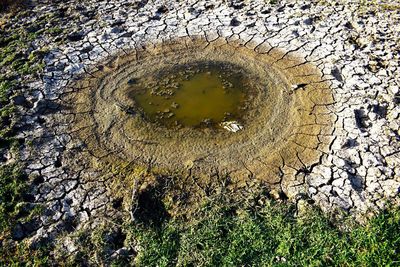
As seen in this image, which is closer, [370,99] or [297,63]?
[370,99]

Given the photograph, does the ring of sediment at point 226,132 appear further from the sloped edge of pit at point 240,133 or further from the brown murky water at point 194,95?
the brown murky water at point 194,95

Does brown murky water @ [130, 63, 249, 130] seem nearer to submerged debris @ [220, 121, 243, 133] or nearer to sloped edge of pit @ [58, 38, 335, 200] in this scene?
submerged debris @ [220, 121, 243, 133]

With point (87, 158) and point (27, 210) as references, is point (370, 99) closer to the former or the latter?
point (87, 158)

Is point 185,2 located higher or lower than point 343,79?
higher

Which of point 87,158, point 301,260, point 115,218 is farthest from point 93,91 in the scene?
point 301,260

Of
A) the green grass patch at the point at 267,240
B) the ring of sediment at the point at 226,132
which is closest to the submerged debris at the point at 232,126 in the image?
the ring of sediment at the point at 226,132

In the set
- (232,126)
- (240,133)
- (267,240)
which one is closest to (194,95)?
(232,126)

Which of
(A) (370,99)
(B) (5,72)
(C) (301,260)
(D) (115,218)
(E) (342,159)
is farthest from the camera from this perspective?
(B) (5,72)
